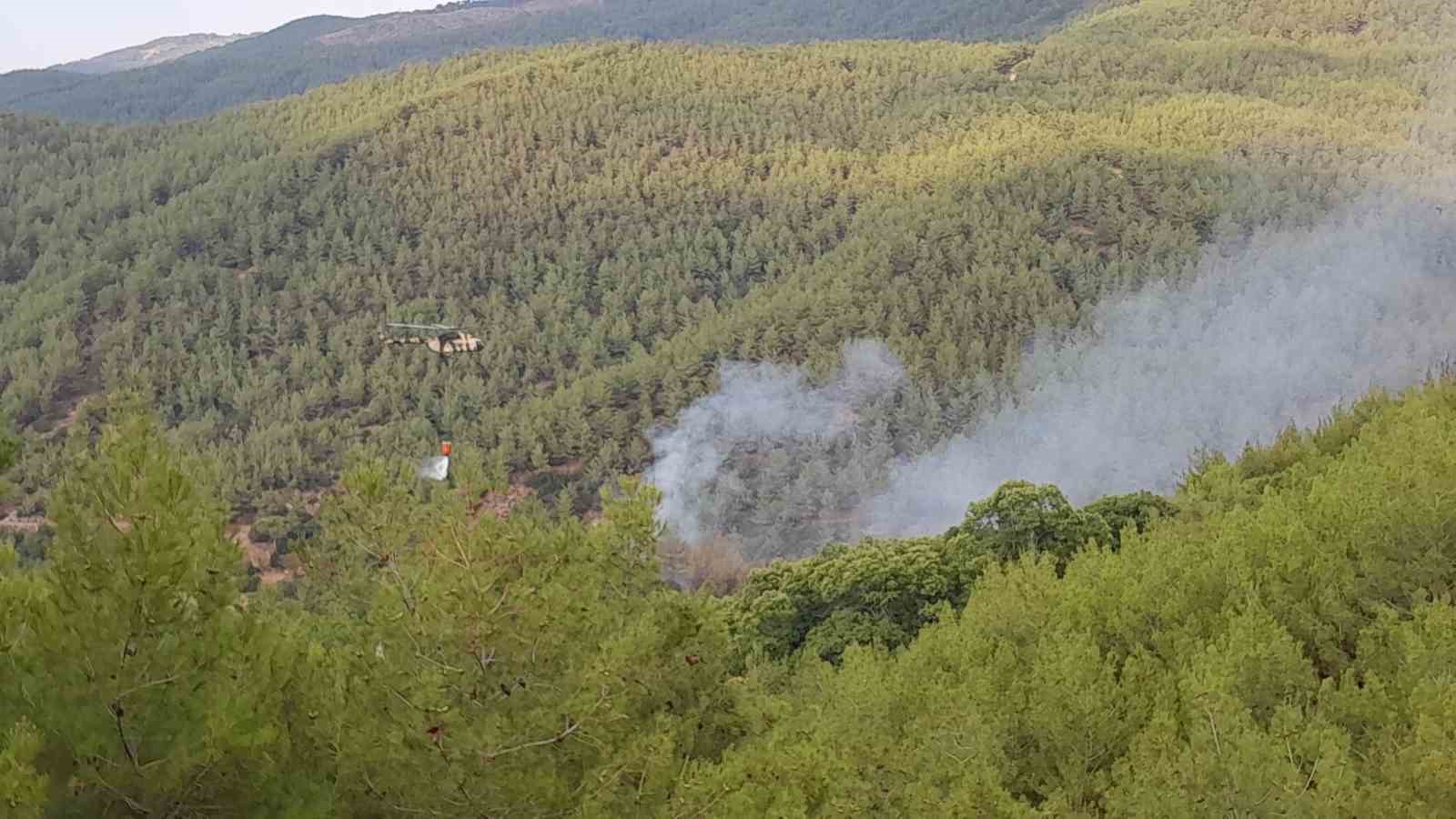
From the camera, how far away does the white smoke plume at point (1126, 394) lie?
53000mm

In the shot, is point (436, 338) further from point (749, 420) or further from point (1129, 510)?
point (1129, 510)

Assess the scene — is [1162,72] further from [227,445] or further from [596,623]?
[596,623]

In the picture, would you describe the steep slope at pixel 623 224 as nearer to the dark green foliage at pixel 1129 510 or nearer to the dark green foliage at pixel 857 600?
the dark green foliage at pixel 1129 510

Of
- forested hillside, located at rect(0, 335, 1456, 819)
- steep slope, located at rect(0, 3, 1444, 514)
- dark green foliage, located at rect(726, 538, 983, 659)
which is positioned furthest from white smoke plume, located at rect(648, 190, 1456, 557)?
forested hillside, located at rect(0, 335, 1456, 819)

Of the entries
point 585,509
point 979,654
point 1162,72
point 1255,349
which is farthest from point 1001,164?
point 979,654

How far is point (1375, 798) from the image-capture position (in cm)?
1138

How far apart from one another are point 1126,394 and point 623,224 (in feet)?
126

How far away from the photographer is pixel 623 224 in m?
83.6

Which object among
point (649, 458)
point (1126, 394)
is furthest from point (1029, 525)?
point (1126, 394)

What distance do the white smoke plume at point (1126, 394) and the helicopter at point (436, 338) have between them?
724 inches

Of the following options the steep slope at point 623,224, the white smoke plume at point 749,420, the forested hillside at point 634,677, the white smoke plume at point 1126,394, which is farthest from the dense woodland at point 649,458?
the white smoke plume at point 1126,394

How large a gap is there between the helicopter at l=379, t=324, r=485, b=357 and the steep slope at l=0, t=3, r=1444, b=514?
1196 millimetres

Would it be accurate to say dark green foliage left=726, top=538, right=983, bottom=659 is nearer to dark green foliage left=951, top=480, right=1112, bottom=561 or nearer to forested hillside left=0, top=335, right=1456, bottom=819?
dark green foliage left=951, top=480, right=1112, bottom=561

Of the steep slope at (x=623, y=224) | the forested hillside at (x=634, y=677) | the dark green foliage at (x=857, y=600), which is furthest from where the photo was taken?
the steep slope at (x=623, y=224)
